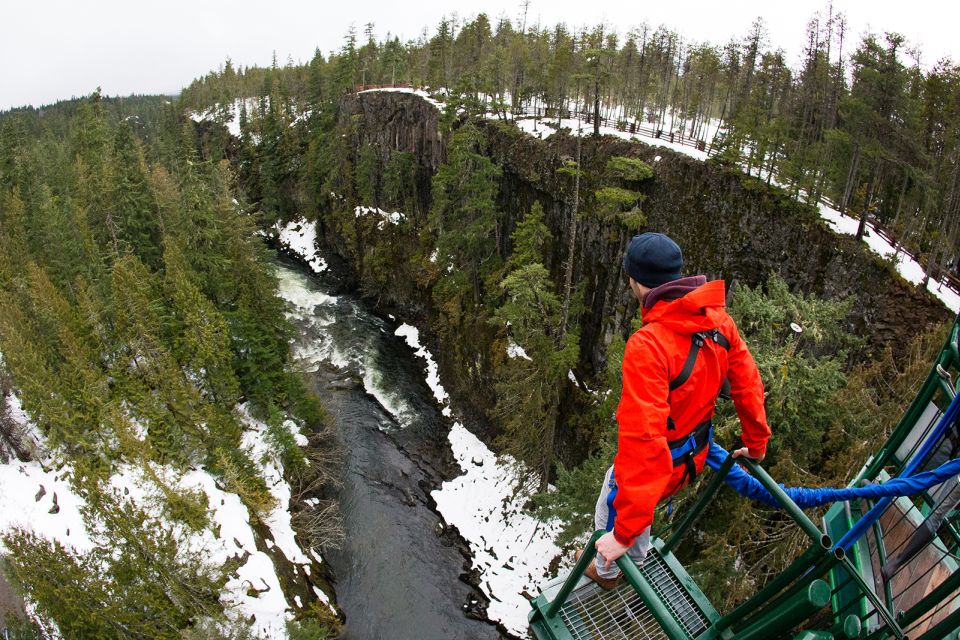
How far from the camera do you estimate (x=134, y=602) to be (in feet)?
46.9

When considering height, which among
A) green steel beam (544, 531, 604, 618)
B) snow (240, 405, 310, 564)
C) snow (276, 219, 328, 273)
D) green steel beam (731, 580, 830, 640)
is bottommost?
snow (240, 405, 310, 564)

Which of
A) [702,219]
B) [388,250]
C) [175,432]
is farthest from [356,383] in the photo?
[702,219]

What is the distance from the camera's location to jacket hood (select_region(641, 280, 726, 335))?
3205 millimetres

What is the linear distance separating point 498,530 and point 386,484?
5928mm

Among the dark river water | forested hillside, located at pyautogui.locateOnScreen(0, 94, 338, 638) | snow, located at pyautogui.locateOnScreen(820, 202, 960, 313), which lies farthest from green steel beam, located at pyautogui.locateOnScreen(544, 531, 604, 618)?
the dark river water

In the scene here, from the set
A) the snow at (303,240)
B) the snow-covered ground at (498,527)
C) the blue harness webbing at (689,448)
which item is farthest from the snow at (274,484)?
the snow at (303,240)

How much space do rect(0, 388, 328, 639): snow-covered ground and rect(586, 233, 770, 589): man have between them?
16.1 metres

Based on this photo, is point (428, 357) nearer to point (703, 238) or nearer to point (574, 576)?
point (703, 238)

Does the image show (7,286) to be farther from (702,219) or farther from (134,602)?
(702,219)

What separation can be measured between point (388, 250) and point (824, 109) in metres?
31.9

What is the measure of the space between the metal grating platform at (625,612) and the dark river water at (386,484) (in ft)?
54.8

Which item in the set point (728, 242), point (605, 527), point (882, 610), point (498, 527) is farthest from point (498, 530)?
point (882, 610)

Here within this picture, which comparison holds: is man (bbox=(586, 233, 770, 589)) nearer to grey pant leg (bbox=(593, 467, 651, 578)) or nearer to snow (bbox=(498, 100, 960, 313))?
grey pant leg (bbox=(593, 467, 651, 578))

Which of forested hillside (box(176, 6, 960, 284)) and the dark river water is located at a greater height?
forested hillside (box(176, 6, 960, 284))
